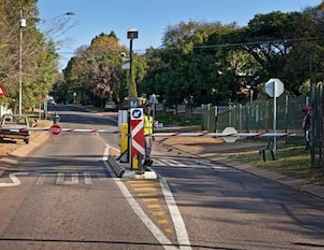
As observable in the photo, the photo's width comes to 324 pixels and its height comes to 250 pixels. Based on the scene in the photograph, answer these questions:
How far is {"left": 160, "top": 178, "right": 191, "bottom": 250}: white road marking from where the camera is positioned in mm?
9551

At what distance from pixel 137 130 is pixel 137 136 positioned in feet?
0.50

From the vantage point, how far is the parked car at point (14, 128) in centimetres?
3819

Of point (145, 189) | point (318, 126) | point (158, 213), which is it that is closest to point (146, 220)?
point (158, 213)

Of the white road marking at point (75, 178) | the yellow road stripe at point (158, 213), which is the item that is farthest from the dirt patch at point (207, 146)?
the yellow road stripe at point (158, 213)

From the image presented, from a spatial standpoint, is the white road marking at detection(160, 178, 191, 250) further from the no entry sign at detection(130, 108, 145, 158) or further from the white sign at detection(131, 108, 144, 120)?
the white sign at detection(131, 108, 144, 120)

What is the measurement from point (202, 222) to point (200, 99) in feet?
229

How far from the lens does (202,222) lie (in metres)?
11.3

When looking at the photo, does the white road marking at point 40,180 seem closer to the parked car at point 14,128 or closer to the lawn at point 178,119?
the parked car at point 14,128

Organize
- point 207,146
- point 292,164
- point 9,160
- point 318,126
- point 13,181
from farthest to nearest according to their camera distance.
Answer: point 207,146
point 9,160
point 292,164
point 318,126
point 13,181

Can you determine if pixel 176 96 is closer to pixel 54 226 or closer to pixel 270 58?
pixel 270 58

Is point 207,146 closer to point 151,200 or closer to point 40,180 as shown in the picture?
point 40,180

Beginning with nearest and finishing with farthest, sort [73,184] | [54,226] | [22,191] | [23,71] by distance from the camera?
[54,226] → [22,191] → [73,184] → [23,71]

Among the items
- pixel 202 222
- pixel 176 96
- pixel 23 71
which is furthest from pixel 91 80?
pixel 202 222

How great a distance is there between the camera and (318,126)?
20203mm
